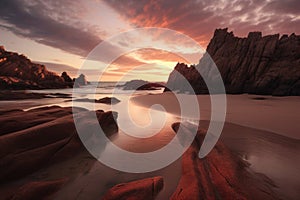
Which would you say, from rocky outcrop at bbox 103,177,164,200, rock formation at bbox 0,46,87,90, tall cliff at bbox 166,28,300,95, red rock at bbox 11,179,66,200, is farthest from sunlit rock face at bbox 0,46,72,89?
rocky outcrop at bbox 103,177,164,200

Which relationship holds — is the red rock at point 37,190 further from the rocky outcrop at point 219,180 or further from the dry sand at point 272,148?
the dry sand at point 272,148

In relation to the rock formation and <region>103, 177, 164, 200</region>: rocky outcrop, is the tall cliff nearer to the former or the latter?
<region>103, 177, 164, 200</region>: rocky outcrop

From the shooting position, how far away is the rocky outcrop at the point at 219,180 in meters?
2.51

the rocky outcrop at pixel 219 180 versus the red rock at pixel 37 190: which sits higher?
the rocky outcrop at pixel 219 180

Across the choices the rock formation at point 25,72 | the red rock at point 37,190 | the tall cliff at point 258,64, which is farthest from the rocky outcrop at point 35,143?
the rock formation at point 25,72

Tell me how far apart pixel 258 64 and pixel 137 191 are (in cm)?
2786

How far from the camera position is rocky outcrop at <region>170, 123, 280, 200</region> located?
8.25ft

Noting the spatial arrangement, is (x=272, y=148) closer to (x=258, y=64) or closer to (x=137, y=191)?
(x=137, y=191)

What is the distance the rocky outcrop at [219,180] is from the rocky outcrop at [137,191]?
388 mm

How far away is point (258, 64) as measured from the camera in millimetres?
23000

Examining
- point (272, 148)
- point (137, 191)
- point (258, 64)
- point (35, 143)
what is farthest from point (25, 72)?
point (258, 64)

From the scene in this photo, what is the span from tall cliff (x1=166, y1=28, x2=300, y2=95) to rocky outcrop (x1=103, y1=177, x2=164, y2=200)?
2485cm

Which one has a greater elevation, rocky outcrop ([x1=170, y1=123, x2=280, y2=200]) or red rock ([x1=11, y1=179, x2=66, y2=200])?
rocky outcrop ([x1=170, y1=123, x2=280, y2=200])

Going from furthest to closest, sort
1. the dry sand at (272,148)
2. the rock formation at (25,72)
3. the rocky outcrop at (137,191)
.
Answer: the rock formation at (25,72) → the dry sand at (272,148) → the rocky outcrop at (137,191)
